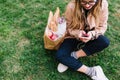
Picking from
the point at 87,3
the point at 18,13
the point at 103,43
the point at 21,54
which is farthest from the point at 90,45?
the point at 18,13

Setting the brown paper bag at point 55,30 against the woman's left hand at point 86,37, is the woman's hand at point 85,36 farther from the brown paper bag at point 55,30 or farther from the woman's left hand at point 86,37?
the brown paper bag at point 55,30

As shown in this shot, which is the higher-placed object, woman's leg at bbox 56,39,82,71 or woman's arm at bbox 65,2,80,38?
woman's arm at bbox 65,2,80,38

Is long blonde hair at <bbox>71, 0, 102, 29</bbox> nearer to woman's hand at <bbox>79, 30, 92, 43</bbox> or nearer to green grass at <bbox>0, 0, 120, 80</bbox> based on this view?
woman's hand at <bbox>79, 30, 92, 43</bbox>

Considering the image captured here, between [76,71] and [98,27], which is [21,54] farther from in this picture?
[98,27]

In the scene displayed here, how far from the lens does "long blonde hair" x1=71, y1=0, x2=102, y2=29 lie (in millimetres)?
2971

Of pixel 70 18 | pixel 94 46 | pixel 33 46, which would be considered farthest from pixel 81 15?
pixel 33 46

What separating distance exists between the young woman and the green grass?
0.37 ft

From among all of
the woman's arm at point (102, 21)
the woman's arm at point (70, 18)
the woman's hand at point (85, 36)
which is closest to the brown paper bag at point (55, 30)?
the woman's arm at point (70, 18)

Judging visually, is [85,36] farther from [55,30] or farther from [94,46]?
[55,30]

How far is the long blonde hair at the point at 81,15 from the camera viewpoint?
2971 mm

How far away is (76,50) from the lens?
11.1ft

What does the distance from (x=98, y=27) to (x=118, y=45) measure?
579mm

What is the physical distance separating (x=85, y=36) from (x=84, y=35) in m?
0.02

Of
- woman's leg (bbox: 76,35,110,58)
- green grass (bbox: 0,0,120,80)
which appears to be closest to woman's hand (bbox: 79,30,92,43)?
woman's leg (bbox: 76,35,110,58)
